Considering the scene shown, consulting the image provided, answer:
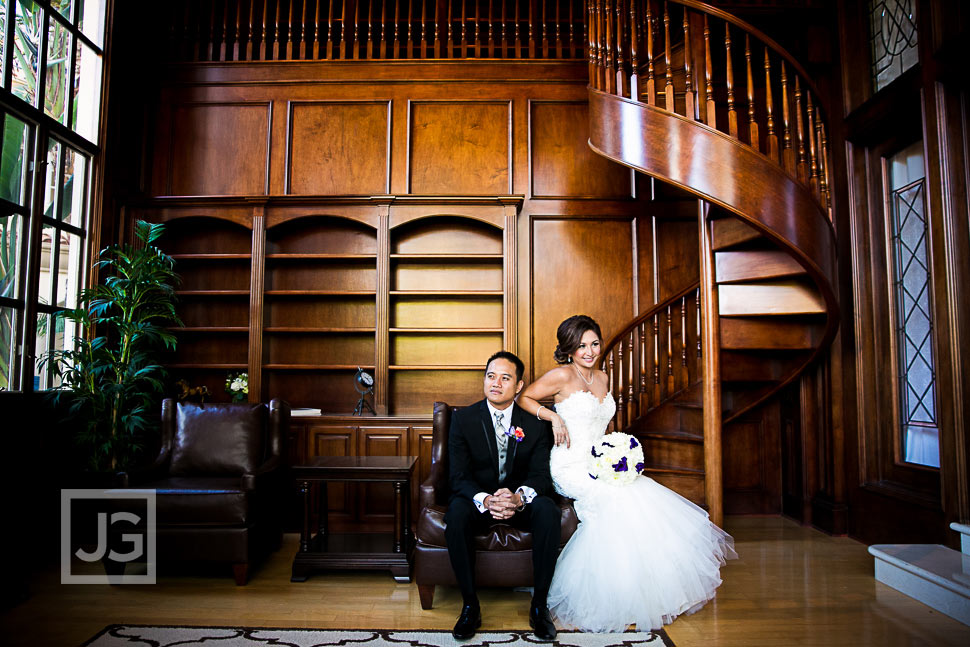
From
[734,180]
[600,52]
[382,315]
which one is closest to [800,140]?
[734,180]

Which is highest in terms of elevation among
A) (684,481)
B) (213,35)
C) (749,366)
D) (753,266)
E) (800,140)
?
(213,35)

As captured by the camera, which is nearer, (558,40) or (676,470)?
(676,470)

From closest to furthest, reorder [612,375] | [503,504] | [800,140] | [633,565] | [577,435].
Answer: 1. [633,565]
2. [503,504]
3. [577,435]
4. [800,140]
5. [612,375]

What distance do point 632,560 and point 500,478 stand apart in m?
0.83

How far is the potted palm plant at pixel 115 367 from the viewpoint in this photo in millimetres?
4242

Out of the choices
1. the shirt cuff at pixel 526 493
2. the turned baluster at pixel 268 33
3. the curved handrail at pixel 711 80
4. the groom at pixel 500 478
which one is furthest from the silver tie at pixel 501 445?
the turned baluster at pixel 268 33

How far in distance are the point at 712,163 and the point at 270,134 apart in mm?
3711

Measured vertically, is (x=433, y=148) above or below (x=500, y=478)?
above

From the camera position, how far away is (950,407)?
3.68 metres

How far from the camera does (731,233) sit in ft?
14.3

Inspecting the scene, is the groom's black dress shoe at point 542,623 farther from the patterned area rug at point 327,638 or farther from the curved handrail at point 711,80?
the curved handrail at point 711,80

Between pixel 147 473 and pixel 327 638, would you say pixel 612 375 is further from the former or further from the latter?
pixel 147 473

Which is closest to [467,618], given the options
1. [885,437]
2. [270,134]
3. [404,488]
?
[404,488]

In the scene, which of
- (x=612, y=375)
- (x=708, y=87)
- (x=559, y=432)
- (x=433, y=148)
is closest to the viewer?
(x=559, y=432)
